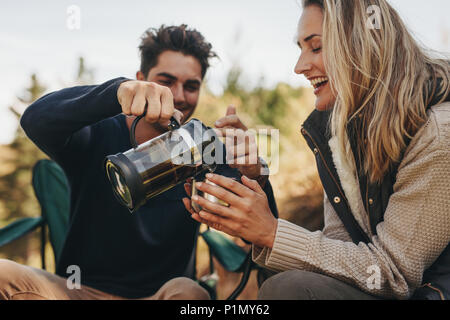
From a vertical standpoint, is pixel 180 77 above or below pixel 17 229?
above

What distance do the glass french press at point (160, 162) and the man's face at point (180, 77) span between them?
2.77 ft

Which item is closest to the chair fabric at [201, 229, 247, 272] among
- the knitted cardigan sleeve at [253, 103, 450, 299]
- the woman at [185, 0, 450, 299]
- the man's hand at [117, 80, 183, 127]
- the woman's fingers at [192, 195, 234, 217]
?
the woman at [185, 0, 450, 299]

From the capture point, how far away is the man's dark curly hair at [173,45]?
7.18 ft

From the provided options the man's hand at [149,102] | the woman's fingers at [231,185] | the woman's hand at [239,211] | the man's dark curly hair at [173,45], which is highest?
the man's dark curly hair at [173,45]

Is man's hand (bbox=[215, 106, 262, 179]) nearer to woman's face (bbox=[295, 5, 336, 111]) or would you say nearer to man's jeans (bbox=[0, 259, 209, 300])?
woman's face (bbox=[295, 5, 336, 111])

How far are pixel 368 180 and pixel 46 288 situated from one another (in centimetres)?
145

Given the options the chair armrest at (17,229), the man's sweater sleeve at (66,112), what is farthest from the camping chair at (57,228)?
the man's sweater sleeve at (66,112)

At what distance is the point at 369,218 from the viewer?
1333mm

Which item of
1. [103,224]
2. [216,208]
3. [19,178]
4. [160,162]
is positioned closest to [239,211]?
[216,208]

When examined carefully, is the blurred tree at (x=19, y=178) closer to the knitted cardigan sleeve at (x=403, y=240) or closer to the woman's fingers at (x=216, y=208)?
the woman's fingers at (x=216, y=208)

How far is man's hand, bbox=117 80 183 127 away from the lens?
3.98 feet

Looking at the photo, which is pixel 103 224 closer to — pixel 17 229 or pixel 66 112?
pixel 66 112

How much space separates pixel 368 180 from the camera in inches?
52.1
